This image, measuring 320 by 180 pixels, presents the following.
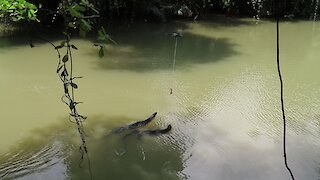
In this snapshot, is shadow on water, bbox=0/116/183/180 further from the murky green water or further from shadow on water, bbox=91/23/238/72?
shadow on water, bbox=91/23/238/72

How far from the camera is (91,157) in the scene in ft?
12.8

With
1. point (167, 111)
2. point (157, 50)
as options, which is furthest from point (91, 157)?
point (157, 50)

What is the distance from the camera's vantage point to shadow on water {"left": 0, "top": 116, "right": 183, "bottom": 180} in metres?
3.66

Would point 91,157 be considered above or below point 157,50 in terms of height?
below

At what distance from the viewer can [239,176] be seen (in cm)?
375

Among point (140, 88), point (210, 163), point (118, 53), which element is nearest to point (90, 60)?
point (118, 53)

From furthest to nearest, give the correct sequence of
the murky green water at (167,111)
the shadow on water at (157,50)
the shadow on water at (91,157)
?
the shadow on water at (157,50), the murky green water at (167,111), the shadow on water at (91,157)

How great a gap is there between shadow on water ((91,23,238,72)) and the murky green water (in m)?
0.02

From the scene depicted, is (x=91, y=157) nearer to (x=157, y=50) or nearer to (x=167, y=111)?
(x=167, y=111)

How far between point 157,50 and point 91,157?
13.8ft

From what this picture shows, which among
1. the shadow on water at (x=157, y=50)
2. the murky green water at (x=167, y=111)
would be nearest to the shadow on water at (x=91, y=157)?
the murky green water at (x=167, y=111)

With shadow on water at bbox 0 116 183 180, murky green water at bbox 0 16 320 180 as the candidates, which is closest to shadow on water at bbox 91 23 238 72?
murky green water at bbox 0 16 320 180

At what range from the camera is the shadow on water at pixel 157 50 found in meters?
6.91

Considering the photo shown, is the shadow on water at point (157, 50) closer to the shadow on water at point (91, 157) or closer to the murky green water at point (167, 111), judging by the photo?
the murky green water at point (167, 111)
